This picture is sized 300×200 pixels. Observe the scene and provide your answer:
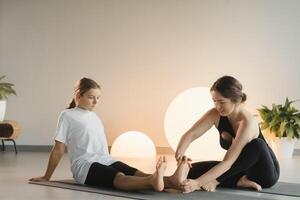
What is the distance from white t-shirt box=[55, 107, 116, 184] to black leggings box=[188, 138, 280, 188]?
1.55 ft

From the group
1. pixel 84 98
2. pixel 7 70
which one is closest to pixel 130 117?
pixel 7 70

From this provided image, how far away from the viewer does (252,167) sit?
2760 millimetres

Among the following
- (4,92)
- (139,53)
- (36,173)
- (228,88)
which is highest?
(139,53)

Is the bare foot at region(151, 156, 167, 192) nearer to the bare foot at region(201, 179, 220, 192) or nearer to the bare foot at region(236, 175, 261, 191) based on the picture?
the bare foot at region(201, 179, 220, 192)

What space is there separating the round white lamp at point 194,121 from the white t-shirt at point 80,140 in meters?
1.37

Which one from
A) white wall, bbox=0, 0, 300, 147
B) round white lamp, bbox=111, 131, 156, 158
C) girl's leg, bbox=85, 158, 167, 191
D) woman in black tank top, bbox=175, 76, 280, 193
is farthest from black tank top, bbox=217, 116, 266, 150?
white wall, bbox=0, 0, 300, 147

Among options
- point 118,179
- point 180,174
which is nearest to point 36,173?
point 118,179

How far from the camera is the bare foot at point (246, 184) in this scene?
2.80 m

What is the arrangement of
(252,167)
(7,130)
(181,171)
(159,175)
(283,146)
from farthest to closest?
1. (7,130)
2. (283,146)
3. (252,167)
4. (181,171)
5. (159,175)

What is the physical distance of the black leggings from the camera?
2645 mm

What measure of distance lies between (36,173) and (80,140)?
2.89ft

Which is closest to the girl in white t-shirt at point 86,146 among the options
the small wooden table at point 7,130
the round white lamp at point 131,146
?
the round white lamp at point 131,146

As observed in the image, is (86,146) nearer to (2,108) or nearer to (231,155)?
(231,155)

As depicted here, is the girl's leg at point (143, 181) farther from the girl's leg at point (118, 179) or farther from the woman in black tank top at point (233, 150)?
the woman in black tank top at point (233, 150)
